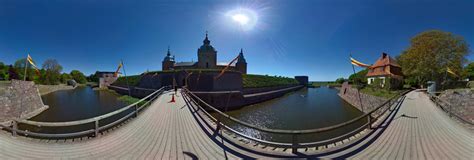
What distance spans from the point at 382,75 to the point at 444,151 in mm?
27750

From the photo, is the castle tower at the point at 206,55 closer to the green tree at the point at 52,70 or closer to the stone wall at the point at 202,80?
the stone wall at the point at 202,80

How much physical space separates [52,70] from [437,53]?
3044 inches

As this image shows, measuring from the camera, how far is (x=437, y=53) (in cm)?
1636

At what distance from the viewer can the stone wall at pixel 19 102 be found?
40.8 ft

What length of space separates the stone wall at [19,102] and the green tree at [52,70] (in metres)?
41.9

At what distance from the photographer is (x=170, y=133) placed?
16.8 feet

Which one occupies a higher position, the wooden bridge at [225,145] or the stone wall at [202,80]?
the stone wall at [202,80]

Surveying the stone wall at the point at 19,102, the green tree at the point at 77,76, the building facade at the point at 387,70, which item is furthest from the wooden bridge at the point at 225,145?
the green tree at the point at 77,76

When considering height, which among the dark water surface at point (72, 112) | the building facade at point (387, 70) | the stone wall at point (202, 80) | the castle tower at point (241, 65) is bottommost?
the dark water surface at point (72, 112)

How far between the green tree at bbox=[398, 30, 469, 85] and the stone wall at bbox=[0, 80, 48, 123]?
3231 centimetres

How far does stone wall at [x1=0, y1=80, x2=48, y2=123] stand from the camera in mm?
12422

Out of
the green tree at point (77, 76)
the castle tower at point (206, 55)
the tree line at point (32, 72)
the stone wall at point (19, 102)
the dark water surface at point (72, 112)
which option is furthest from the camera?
the green tree at point (77, 76)

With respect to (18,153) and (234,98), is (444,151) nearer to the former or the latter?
(18,153)

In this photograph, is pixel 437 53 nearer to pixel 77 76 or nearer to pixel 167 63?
pixel 167 63
